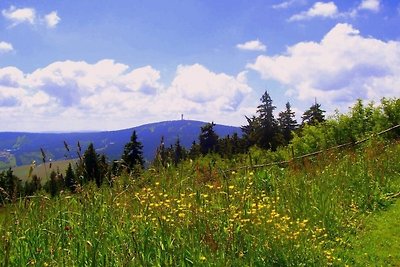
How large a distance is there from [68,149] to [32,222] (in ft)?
5.57

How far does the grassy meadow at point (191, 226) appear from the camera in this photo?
5406 mm

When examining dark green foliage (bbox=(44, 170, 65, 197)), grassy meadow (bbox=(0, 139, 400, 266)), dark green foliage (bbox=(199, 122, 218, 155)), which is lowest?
grassy meadow (bbox=(0, 139, 400, 266))

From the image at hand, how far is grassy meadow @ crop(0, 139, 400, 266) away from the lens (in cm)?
541

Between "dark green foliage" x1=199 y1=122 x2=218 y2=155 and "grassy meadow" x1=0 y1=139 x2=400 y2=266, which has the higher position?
"dark green foliage" x1=199 y1=122 x2=218 y2=155

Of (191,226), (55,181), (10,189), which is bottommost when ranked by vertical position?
(191,226)

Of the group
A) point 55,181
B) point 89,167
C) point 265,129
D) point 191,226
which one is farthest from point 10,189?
point 265,129

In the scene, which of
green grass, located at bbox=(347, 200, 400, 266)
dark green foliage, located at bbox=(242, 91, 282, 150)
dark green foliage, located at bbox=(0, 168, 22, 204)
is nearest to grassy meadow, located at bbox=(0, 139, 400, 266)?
green grass, located at bbox=(347, 200, 400, 266)

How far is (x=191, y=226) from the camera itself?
634 cm

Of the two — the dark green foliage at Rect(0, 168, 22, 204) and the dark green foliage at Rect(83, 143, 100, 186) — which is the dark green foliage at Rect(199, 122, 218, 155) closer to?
the dark green foliage at Rect(83, 143, 100, 186)

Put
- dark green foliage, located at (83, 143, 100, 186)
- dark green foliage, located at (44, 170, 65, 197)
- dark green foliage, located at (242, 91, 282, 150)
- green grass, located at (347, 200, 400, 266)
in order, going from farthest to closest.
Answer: dark green foliage, located at (242, 91, 282, 150)
green grass, located at (347, 200, 400, 266)
dark green foliage, located at (83, 143, 100, 186)
dark green foliage, located at (44, 170, 65, 197)

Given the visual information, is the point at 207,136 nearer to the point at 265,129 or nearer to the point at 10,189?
the point at 265,129

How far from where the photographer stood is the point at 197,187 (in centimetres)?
754

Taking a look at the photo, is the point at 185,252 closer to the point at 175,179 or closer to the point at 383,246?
the point at 175,179

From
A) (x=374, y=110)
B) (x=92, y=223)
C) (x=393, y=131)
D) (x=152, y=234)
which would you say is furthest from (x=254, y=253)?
(x=374, y=110)
